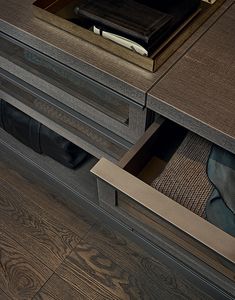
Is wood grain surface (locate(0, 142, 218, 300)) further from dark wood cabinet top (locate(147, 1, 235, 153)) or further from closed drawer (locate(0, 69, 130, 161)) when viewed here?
dark wood cabinet top (locate(147, 1, 235, 153))

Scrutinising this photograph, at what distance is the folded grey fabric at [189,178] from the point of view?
0.65m

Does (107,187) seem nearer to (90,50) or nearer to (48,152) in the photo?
(90,50)

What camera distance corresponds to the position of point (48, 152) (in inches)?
38.0

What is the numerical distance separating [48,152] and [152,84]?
475mm

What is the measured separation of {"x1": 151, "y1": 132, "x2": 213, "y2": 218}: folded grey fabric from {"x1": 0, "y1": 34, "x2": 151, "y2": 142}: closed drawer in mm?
92

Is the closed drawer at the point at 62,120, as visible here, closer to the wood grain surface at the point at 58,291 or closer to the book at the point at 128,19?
the book at the point at 128,19

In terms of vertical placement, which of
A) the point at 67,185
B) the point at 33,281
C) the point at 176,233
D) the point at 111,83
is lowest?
the point at 33,281

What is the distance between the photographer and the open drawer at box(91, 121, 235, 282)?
0.51 meters

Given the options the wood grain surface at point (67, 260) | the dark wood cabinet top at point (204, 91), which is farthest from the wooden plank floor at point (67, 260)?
the dark wood cabinet top at point (204, 91)

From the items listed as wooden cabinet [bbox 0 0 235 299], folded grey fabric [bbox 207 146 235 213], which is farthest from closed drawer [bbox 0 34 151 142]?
folded grey fabric [bbox 207 146 235 213]

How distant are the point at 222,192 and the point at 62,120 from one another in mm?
385

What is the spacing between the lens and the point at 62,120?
833mm

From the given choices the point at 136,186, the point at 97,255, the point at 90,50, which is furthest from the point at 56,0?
the point at 97,255

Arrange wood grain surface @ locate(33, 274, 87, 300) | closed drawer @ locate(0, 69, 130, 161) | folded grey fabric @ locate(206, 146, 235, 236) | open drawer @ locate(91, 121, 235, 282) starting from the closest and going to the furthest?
open drawer @ locate(91, 121, 235, 282) < folded grey fabric @ locate(206, 146, 235, 236) < closed drawer @ locate(0, 69, 130, 161) < wood grain surface @ locate(33, 274, 87, 300)
